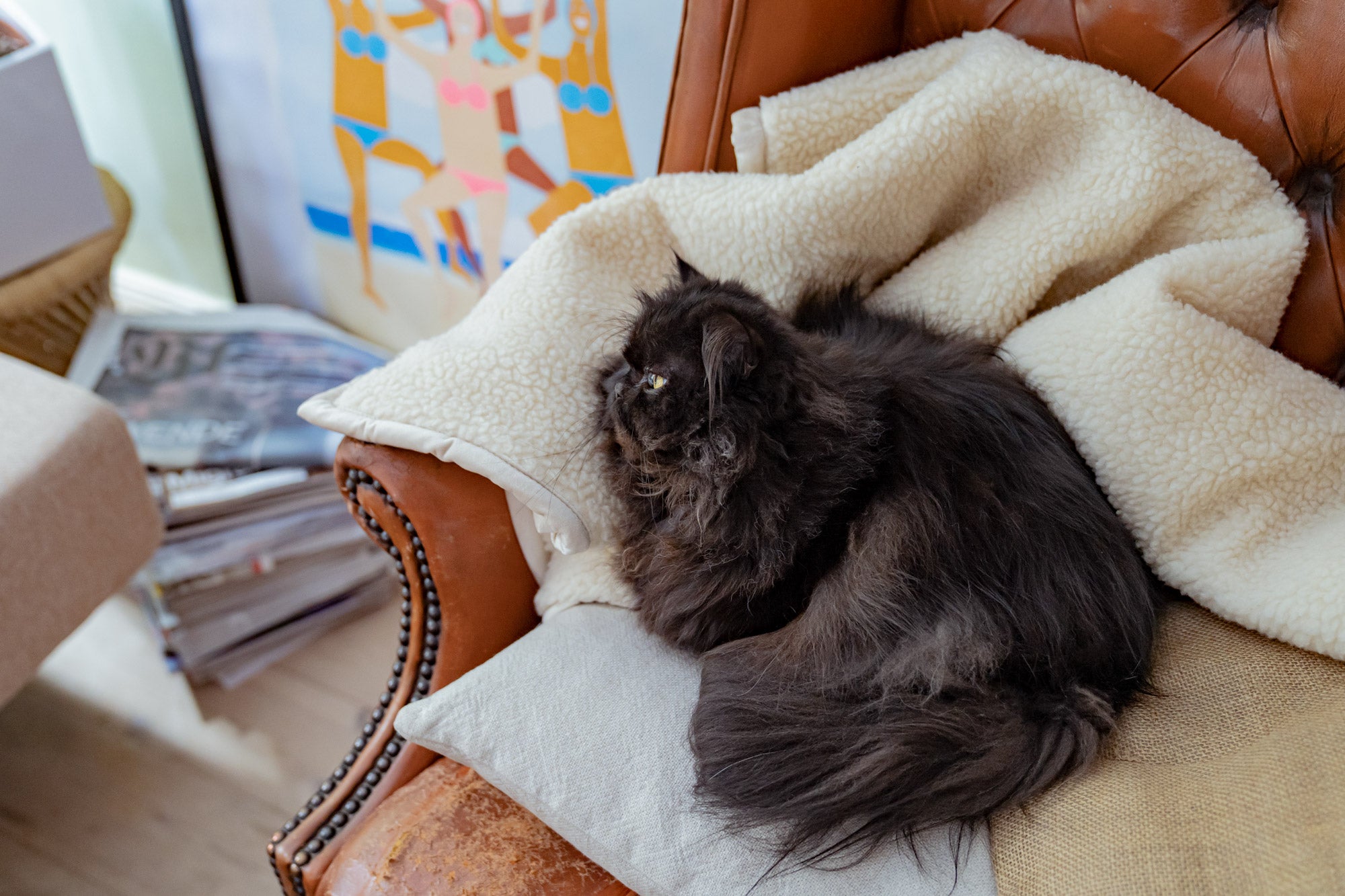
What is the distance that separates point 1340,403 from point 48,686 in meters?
2.19

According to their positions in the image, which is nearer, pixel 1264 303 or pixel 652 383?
pixel 652 383

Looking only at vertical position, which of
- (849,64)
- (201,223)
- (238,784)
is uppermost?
(849,64)

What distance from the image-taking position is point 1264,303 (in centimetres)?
115

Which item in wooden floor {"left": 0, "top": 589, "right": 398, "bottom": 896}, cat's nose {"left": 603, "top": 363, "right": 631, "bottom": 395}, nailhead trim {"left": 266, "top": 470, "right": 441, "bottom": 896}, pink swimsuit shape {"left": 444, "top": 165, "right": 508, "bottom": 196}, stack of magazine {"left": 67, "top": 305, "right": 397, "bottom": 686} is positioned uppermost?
cat's nose {"left": 603, "top": 363, "right": 631, "bottom": 395}

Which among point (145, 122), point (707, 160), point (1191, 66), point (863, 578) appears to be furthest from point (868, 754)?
point (145, 122)

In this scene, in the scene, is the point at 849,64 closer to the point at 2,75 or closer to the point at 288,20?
the point at 288,20

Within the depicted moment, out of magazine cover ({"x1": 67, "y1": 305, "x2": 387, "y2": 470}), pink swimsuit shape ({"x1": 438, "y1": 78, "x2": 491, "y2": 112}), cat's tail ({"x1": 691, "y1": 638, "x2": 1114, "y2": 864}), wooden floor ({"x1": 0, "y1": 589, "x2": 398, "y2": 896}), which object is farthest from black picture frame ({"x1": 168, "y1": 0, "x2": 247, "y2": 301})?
cat's tail ({"x1": 691, "y1": 638, "x2": 1114, "y2": 864})

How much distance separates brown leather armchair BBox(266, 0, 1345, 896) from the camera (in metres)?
0.98

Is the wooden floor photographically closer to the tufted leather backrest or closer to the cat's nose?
the cat's nose

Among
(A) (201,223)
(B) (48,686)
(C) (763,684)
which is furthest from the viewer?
(A) (201,223)

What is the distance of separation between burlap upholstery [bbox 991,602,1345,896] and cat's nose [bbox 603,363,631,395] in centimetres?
61

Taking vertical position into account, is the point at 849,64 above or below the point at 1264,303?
above

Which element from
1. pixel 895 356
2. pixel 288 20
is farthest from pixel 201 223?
pixel 895 356

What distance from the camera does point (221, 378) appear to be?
1.91 meters
